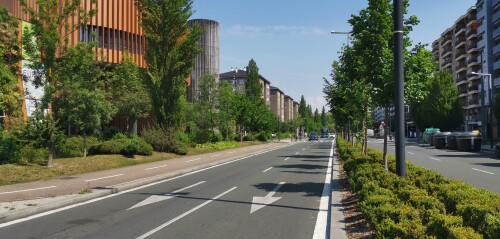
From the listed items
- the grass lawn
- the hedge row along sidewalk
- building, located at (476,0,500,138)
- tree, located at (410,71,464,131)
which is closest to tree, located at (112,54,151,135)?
the grass lawn

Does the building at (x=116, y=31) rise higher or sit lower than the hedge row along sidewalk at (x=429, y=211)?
higher

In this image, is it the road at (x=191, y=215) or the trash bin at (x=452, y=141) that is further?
the trash bin at (x=452, y=141)

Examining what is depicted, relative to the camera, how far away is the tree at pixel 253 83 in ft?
237

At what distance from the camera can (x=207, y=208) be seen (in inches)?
384

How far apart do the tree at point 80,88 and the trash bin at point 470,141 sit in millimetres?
31082

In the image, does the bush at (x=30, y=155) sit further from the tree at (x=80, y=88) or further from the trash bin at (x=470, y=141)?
the trash bin at (x=470, y=141)

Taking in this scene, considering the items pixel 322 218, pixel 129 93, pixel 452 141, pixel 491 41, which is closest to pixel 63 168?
pixel 322 218

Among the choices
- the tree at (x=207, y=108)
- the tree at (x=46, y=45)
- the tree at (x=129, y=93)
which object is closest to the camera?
the tree at (x=46, y=45)

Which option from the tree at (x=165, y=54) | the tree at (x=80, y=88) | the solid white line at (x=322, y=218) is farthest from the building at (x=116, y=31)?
the solid white line at (x=322, y=218)

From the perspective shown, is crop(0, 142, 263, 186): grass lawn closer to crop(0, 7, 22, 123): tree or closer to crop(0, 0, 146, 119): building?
crop(0, 7, 22, 123): tree

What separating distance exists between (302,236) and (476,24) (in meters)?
83.7

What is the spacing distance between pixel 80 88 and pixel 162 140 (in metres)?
10.0

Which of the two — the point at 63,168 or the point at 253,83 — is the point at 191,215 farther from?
the point at 253,83

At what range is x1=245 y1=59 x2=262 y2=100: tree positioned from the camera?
7238 centimetres
